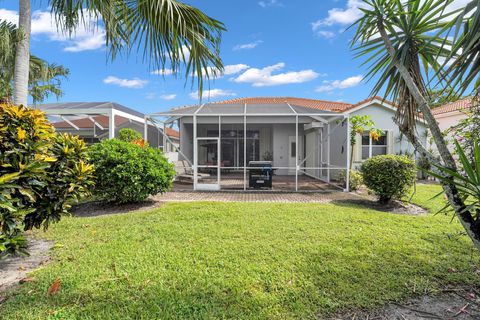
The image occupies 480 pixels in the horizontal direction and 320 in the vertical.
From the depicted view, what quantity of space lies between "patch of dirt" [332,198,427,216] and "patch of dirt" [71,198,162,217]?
6.36m

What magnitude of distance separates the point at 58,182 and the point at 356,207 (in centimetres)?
795

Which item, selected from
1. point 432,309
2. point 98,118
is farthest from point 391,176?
point 98,118

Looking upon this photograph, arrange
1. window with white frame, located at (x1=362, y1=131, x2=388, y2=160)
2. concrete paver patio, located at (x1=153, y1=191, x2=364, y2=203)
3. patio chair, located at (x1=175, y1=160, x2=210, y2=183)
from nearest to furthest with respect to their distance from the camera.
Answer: concrete paver patio, located at (x1=153, y1=191, x2=364, y2=203) < patio chair, located at (x1=175, y1=160, x2=210, y2=183) < window with white frame, located at (x1=362, y1=131, x2=388, y2=160)

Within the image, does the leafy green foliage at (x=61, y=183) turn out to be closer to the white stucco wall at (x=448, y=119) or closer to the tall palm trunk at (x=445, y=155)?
the tall palm trunk at (x=445, y=155)

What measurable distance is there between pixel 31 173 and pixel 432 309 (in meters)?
5.44

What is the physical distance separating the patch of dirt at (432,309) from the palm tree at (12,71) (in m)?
6.76

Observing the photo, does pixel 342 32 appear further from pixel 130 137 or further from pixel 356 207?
pixel 130 137

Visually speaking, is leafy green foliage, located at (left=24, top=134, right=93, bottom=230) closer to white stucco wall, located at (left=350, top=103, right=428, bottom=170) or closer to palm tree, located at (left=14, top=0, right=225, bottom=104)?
palm tree, located at (left=14, top=0, right=225, bottom=104)

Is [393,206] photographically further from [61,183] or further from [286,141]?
[286,141]

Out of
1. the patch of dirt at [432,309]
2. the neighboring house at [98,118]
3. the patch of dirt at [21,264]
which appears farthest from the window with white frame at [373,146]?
the patch of dirt at [21,264]

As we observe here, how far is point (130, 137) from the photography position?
13477mm

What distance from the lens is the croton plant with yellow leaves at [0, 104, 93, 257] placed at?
328 centimetres

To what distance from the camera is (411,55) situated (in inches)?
141

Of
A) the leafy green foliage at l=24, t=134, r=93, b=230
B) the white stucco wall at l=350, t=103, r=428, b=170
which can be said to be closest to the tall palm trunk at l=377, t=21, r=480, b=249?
the leafy green foliage at l=24, t=134, r=93, b=230
